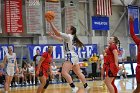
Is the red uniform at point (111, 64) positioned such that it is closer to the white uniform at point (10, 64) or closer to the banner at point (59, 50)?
the white uniform at point (10, 64)

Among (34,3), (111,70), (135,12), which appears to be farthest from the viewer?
(135,12)

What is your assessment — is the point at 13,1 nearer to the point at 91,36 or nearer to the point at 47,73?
the point at 91,36

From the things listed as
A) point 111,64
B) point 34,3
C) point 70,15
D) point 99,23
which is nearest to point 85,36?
point 99,23

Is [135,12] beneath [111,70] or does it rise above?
above

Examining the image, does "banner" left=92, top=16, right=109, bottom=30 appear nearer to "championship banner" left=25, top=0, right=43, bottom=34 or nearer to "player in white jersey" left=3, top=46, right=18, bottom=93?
"championship banner" left=25, top=0, right=43, bottom=34

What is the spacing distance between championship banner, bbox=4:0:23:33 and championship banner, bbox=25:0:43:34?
0.98 m

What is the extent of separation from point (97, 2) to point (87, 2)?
6.97 feet

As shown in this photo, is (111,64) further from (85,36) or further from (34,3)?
(85,36)

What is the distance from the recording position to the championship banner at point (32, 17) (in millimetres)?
25516

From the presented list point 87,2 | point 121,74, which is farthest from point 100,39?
point 121,74

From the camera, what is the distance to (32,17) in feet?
84.1

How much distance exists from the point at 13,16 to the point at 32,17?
1.75 meters

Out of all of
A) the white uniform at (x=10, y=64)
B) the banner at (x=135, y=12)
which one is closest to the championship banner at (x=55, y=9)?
the banner at (x=135, y=12)

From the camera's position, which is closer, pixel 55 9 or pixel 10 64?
pixel 10 64
